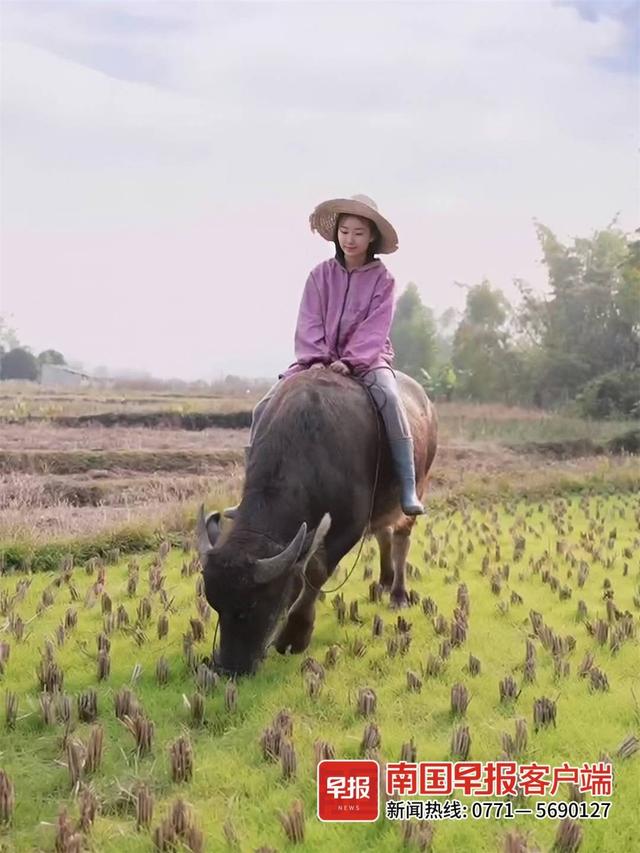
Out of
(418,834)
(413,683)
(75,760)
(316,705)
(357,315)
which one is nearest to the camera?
(418,834)

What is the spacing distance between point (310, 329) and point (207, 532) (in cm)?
181

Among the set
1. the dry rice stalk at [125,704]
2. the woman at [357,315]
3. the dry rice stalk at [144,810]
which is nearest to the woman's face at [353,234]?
the woman at [357,315]

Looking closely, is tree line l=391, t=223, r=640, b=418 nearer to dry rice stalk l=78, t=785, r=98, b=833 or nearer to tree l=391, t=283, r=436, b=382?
tree l=391, t=283, r=436, b=382

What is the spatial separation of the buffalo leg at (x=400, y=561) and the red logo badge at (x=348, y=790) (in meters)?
2.92

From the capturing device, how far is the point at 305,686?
432 centimetres

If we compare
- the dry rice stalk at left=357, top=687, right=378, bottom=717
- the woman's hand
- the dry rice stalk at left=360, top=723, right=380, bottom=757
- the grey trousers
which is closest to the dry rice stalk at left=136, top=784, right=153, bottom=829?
the dry rice stalk at left=360, top=723, right=380, bottom=757

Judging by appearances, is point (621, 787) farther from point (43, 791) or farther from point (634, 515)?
point (634, 515)

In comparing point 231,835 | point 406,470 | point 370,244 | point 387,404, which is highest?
point 370,244

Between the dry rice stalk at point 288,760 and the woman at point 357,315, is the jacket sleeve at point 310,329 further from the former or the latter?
the dry rice stalk at point 288,760

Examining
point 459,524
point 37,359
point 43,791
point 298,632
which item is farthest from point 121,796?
point 37,359

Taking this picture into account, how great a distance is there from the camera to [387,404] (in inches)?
214

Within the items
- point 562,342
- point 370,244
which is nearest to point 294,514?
point 370,244

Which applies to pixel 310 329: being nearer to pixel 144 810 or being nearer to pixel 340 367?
pixel 340 367

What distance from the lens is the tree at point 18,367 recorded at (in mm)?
49906
